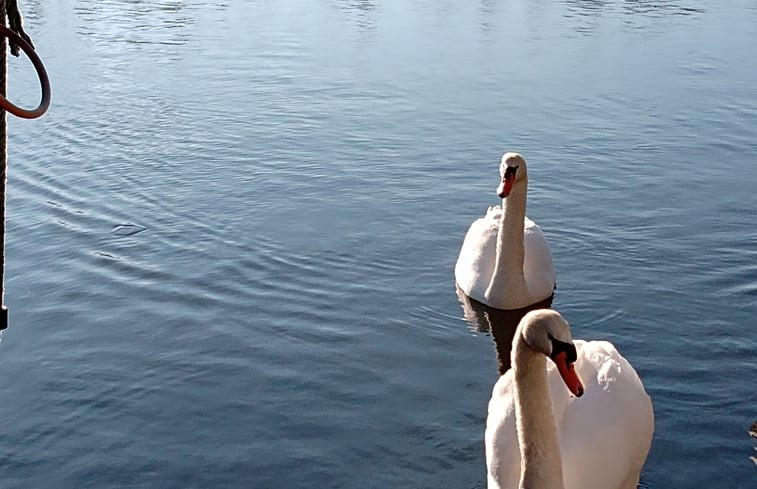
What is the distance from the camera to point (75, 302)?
969 centimetres

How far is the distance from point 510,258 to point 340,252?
6.47ft

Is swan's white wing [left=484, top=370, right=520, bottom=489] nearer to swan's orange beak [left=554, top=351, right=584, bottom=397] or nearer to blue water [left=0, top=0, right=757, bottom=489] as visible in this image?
swan's orange beak [left=554, top=351, right=584, bottom=397]

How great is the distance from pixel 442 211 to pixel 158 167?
3575mm

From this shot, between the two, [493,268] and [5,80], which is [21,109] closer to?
[5,80]

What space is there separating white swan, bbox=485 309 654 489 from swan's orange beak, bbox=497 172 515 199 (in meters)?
2.76

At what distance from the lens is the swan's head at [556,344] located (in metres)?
5.66

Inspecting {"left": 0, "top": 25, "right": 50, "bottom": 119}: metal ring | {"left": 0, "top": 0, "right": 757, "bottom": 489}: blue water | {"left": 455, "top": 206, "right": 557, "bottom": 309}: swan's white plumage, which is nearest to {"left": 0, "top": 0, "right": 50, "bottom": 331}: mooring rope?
{"left": 0, "top": 25, "right": 50, "bottom": 119}: metal ring

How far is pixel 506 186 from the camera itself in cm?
925

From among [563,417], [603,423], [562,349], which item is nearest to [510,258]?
[563,417]

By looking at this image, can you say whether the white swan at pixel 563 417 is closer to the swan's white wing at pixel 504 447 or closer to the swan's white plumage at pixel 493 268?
the swan's white wing at pixel 504 447

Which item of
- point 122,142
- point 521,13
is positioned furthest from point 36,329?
point 521,13

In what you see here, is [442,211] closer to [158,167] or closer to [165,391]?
[158,167]

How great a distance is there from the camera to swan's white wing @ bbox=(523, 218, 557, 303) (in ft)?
31.2

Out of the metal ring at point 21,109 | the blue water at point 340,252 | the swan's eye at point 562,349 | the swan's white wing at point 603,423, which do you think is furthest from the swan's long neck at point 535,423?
the metal ring at point 21,109
